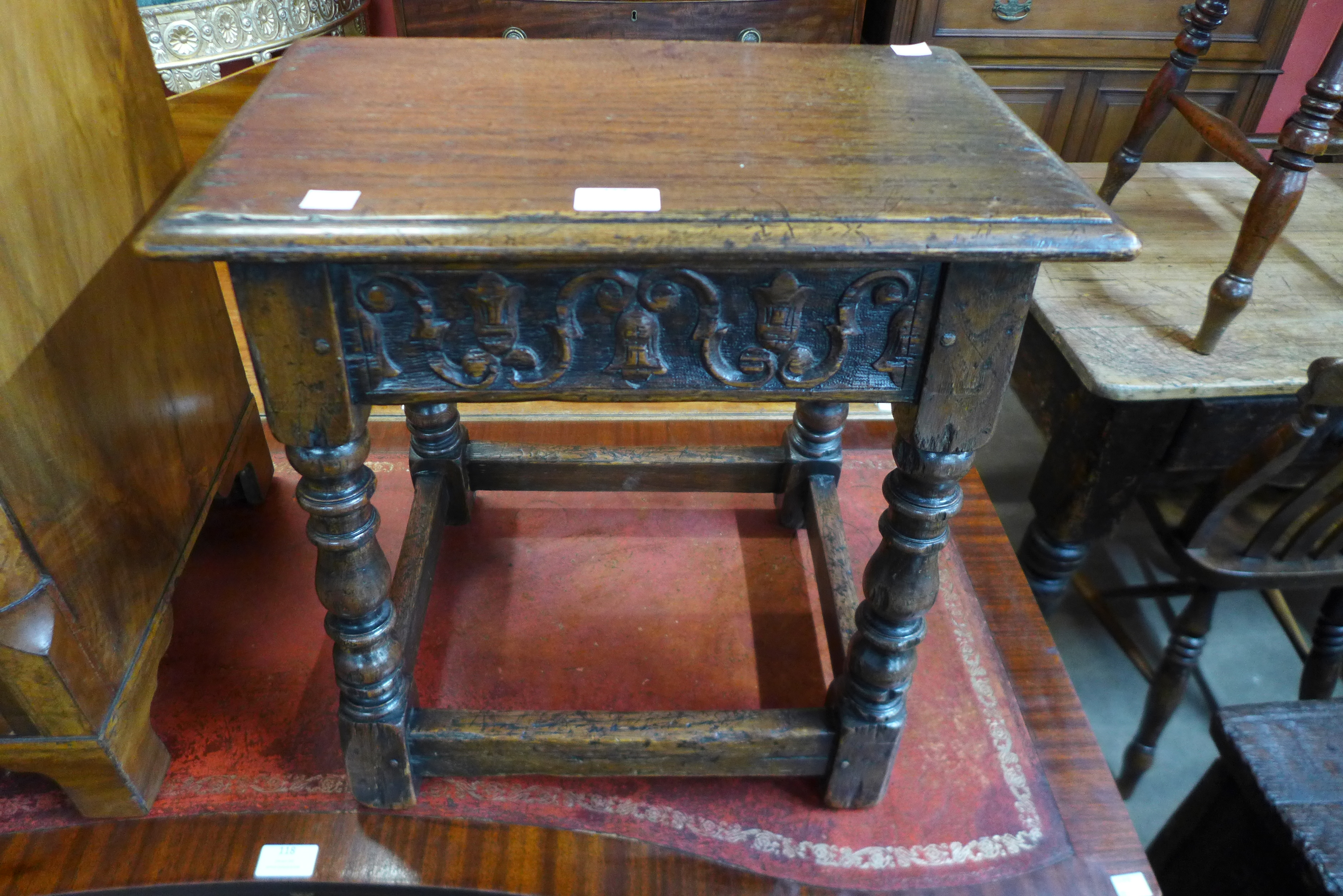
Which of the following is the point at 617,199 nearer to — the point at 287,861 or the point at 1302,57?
the point at 287,861

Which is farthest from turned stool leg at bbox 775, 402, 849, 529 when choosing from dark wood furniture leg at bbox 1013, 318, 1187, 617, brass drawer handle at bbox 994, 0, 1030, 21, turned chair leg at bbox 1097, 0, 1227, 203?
brass drawer handle at bbox 994, 0, 1030, 21

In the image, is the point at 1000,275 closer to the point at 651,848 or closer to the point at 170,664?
the point at 651,848

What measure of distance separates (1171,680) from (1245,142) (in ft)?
2.63

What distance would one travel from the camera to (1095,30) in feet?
6.53

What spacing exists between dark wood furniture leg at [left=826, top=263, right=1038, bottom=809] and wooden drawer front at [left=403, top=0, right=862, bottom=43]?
53.6 inches

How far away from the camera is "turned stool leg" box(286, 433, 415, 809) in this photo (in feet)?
2.60

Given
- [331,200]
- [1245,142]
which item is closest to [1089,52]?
[1245,142]

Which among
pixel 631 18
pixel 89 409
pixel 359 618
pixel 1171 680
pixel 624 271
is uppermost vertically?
pixel 624 271

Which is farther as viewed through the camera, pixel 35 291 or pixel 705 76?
pixel 705 76

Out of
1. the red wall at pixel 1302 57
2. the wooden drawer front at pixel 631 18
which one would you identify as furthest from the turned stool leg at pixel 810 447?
the red wall at pixel 1302 57

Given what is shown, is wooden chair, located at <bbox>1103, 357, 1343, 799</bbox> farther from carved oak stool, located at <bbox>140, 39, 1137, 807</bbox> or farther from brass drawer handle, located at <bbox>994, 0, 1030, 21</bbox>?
brass drawer handle, located at <bbox>994, 0, 1030, 21</bbox>

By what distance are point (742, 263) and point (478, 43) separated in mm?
526

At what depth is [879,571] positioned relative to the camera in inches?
35.4

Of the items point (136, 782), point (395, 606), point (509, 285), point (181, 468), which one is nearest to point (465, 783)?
point (395, 606)
